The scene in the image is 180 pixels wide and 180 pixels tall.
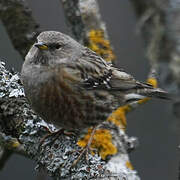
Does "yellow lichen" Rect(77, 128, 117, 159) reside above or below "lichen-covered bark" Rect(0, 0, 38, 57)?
below

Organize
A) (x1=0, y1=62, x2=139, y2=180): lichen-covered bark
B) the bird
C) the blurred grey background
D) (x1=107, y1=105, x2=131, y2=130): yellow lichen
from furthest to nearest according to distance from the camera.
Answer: the blurred grey background, (x1=107, y1=105, x2=131, y2=130): yellow lichen, the bird, (x1=0, y1=62, x2=139, y2=180): lichen-covered bark

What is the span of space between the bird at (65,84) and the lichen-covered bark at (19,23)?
524 millimetres

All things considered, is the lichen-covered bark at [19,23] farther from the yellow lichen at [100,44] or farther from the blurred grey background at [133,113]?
the blurred grey background at [133,113]

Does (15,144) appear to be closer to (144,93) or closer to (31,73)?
(31,73)

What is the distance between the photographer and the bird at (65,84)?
3.05 m

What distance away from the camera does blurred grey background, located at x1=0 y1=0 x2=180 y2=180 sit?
579cm

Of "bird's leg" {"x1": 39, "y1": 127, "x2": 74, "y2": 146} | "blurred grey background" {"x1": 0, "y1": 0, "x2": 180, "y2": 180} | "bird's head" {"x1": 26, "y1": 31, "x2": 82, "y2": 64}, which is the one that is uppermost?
"bird's head" {"x1": 26, "y1": 31, "x2": 82, "y2": 64}

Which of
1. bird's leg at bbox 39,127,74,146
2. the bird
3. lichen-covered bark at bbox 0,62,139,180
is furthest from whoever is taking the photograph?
the bird

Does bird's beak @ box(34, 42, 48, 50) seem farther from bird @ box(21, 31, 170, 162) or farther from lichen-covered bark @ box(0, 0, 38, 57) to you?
lichen-covered bark @ box(0, 0, 38, 57)

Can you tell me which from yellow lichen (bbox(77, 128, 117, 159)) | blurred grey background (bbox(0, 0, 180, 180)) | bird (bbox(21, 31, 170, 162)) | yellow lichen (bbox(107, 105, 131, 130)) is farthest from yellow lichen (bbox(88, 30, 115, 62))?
blurred grey background (bbox(0, 0, 180, 180))

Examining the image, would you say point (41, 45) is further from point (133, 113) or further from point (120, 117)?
point (133, 113)

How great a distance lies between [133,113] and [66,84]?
3.35 m

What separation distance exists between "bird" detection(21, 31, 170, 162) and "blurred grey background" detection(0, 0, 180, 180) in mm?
2368

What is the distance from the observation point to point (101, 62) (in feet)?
11.8
